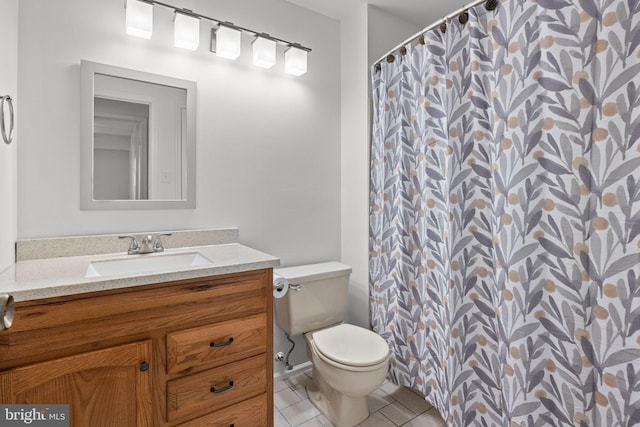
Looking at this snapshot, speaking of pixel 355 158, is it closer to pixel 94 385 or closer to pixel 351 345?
pixel 351 345

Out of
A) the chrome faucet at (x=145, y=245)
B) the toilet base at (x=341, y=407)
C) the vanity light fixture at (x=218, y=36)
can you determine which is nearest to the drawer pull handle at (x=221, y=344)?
the chrome faucet at (x=145, y=245)

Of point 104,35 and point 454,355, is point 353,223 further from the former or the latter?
point 104,35

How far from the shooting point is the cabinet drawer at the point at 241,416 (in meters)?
1.32

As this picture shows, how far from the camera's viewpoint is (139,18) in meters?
1.59

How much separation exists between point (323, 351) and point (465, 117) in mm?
1358

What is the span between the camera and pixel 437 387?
1.69m

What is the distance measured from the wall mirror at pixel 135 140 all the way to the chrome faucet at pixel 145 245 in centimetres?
18

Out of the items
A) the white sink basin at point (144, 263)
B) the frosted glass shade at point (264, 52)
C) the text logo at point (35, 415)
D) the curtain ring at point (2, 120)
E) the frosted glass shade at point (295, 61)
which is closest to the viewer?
the text logo at point (35, 415)

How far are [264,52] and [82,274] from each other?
154 centimetres

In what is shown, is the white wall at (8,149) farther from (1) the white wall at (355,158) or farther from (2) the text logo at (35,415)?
(1) the white wall at (355,158)

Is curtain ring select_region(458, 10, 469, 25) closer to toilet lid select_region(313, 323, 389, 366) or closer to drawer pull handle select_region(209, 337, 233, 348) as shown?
toilet lid select_region(313, 323, 389, 366)

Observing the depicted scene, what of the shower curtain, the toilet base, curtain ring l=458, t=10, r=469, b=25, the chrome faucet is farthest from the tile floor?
curtain ring l=458, t=10, r=469, b=25

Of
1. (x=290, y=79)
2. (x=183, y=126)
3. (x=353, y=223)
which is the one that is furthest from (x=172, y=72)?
(x=353, y=223)

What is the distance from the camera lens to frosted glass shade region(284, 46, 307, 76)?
208 cm
